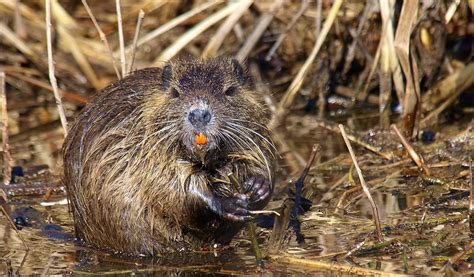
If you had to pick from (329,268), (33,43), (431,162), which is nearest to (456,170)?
(431,162)

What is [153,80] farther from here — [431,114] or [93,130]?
[431,114]

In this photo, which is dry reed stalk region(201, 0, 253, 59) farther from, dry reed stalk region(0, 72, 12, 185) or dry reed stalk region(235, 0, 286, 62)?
dry reed stalk region(0, 72, 12, 185)

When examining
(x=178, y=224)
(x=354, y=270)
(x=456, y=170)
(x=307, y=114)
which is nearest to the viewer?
(x=354, y=270)

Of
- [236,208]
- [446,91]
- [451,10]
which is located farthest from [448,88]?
[236,208]

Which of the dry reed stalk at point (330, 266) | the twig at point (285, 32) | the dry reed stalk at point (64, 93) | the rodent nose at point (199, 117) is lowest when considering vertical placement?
the dry reed stalk at point (330, 266)

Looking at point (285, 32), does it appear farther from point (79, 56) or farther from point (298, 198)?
point (298, 198)

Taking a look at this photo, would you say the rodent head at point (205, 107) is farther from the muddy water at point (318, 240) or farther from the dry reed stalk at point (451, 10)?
the dry reed stalk at point (451, 10)

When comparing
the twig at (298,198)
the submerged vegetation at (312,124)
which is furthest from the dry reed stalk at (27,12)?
the twig at (298,198)
